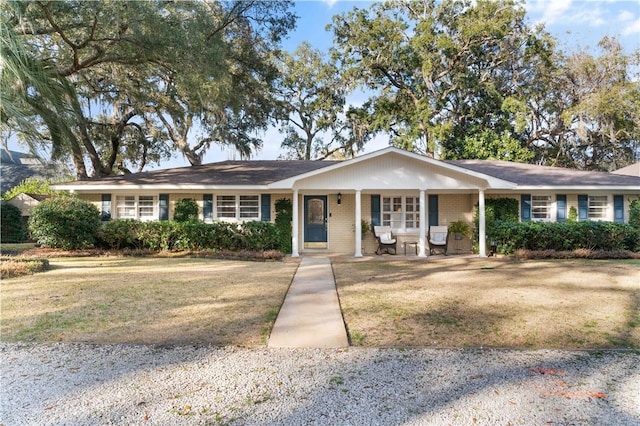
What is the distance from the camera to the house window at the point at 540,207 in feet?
46.6

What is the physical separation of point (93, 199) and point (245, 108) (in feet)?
23.0

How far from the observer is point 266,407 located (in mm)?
3000

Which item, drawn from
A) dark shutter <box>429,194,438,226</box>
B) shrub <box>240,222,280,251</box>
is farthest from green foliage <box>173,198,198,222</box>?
dark shutter <box>429,194,438,226</box>

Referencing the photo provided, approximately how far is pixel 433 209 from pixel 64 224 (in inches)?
516

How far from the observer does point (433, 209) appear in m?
14.5

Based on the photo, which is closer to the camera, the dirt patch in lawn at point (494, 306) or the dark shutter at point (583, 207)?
the dirt patch in lawn at point (494, 306)

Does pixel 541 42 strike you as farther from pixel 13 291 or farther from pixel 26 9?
pixel 13 291

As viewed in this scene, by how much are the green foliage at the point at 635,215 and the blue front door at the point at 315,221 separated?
11069mm

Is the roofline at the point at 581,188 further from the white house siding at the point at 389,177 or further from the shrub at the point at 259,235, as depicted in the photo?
the shrub at the point at 259,235

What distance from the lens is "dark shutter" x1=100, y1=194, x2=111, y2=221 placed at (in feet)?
46.6

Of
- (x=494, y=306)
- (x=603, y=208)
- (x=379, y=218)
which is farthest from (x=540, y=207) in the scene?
(x=494, y=306)

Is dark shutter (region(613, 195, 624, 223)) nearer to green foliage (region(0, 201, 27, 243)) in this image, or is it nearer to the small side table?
the small side table

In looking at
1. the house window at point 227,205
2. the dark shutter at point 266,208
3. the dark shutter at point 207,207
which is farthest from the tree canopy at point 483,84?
the dark shutter at point 207,207

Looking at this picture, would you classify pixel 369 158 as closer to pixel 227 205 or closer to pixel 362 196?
pixel 362 196
